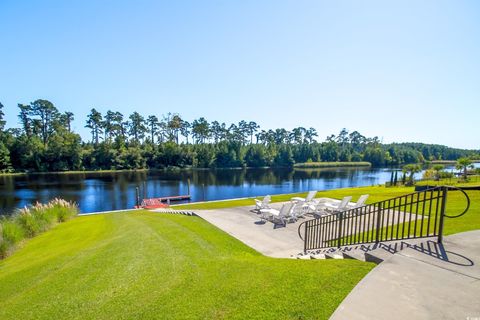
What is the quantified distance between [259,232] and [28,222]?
11.1m

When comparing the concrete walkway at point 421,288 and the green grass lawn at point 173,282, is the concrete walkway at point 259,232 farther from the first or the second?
the concrete walkway at point 421,288

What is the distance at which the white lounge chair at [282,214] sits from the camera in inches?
429

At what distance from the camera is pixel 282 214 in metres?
10.9

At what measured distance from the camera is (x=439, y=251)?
448 centimetres

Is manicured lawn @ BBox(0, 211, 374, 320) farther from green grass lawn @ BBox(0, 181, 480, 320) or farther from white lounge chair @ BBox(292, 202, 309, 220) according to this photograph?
white lounge chair @ BBox(292, 202, 309, 220)

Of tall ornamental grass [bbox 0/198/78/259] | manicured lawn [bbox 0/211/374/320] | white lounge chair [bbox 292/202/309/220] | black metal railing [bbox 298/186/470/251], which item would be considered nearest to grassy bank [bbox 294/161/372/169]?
white lounge chair [bbox 292/202/309/220]

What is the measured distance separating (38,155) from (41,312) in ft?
234

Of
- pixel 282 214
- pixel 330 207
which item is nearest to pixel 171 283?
pixel 282 214

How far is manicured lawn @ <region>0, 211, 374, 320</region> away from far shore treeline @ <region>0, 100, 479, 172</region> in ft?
201

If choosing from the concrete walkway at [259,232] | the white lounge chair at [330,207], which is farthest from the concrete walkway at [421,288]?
the white lounge chair at [330,207]

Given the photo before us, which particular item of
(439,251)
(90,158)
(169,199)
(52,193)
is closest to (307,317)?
(439,251)

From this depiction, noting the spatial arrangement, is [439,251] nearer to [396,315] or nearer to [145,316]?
[396,315]

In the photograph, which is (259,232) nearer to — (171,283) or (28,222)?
(171,283)

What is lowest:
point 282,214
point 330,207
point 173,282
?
point 330,207
